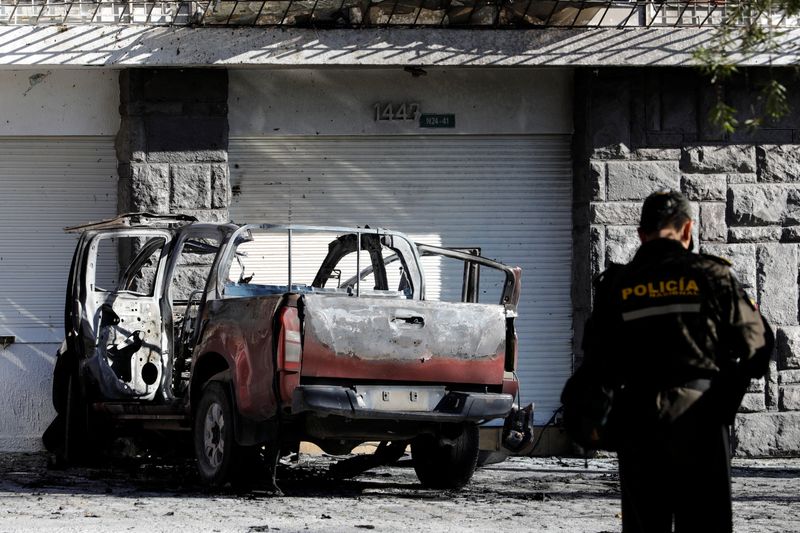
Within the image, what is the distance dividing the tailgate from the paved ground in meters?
0.89

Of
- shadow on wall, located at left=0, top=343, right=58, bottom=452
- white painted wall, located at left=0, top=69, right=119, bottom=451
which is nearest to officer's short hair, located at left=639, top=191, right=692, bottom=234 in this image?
white painted wall, located at left=0, top=69, right=119, bottom=451

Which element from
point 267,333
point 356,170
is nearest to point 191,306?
point 267,333

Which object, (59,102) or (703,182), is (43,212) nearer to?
(59,102)

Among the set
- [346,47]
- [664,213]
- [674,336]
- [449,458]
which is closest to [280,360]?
[449,458]

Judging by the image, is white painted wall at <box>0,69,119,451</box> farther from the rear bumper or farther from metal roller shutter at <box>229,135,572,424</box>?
the rear bumper

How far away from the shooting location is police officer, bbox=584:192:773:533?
5355 mm

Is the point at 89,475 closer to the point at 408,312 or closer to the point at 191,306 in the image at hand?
the point at 191,306

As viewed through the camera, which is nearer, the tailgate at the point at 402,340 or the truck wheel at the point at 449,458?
the tailgate at the point at 402,340

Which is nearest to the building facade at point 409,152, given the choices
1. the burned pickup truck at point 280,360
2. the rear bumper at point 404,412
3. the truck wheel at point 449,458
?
the burned pickup truck at point 280,360

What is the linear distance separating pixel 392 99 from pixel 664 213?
912cm

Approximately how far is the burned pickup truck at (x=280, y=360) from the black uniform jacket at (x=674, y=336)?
3.99 meters

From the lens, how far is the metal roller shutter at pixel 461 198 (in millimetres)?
14555

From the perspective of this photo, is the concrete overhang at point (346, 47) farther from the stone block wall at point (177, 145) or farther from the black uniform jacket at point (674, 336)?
the black uniform jacket at point (674, 336)

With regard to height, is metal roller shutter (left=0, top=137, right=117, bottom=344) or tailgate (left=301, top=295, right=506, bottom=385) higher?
metal roller shutter (left=0, top=137, right=117, bottom=344)
